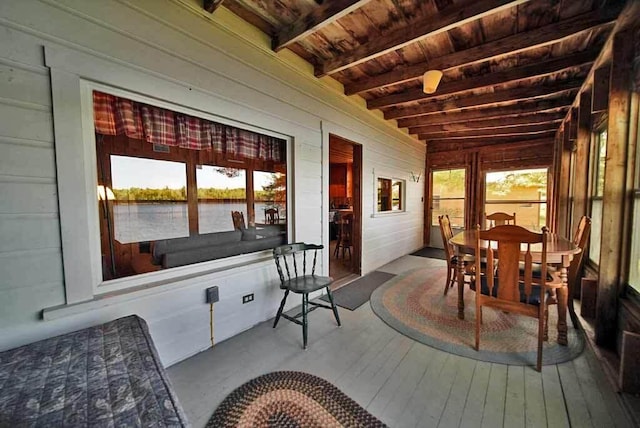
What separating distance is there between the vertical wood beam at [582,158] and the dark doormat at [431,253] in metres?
2.45

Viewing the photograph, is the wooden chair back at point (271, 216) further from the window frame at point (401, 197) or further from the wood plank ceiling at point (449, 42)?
the window frame at point (401, 197)

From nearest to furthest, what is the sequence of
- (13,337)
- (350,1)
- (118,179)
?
(13,337) < (350,1) < (118,179)

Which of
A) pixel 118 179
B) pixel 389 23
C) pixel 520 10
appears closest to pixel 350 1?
pixel 389 23

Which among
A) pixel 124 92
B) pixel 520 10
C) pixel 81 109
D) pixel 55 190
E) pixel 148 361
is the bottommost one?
pixel 148 361

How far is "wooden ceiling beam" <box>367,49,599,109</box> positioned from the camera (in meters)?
2.68

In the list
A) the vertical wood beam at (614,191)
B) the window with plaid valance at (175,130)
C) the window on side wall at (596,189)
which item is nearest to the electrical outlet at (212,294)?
the window with plaid valance at (175,130)

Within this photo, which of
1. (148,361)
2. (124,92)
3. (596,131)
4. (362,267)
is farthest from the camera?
(362,267)

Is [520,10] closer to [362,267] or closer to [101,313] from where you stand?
[362,267]

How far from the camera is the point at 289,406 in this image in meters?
1.50

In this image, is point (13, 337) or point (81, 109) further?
point (81, 109)

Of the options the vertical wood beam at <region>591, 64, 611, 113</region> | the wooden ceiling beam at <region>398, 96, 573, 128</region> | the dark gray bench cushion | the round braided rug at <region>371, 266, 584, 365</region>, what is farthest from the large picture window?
the dark gray bench cushion

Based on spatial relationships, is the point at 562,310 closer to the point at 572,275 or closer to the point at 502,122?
the point at 572,275

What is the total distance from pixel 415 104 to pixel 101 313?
4.81 m

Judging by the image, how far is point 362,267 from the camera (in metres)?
4.13
